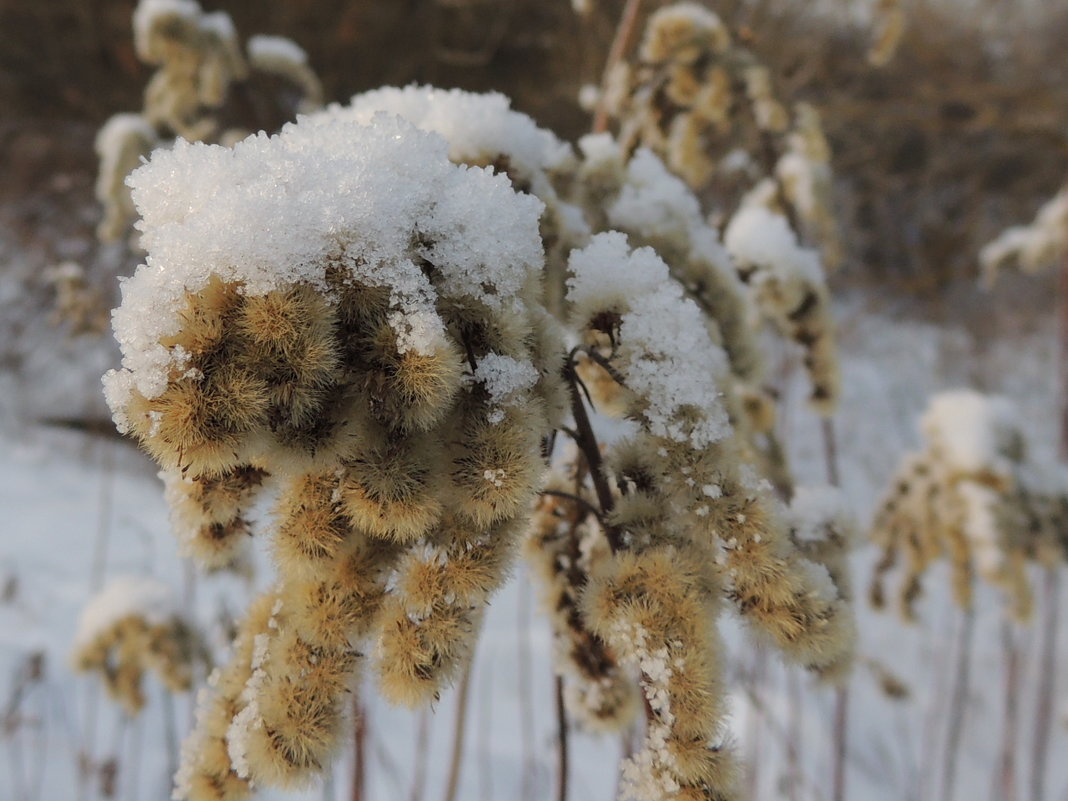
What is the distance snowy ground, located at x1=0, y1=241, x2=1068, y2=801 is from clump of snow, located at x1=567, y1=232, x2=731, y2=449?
0.21m

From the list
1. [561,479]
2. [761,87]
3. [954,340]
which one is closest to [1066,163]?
[954,340]

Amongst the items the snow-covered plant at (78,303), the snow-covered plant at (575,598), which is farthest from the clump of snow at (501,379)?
the snow-covered plant at (78,303)

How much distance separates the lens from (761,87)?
1.23m

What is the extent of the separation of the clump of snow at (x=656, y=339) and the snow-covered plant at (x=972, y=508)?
1208 mm

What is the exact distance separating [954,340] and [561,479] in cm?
769

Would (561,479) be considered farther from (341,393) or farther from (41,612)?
(41,612)

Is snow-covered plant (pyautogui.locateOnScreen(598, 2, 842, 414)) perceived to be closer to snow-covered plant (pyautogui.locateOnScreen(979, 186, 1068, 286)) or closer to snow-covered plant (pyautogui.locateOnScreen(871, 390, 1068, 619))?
snow-covered plant (pyautogui.locateOnScreen(871, 390, 1068, 619))

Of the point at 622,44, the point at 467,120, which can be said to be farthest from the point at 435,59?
the point at 467,120

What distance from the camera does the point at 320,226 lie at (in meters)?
0.45

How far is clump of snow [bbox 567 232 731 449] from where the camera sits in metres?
0.55

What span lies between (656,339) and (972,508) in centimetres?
130

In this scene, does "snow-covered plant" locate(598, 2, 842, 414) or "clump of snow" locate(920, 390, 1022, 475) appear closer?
"snow-covered plant" locate(598, 2, 842, 414)

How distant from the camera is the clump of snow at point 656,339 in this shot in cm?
55

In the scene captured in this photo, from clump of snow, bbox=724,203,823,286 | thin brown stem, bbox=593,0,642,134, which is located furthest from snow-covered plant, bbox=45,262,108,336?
clump of snow, bbox=724,203,823,286
